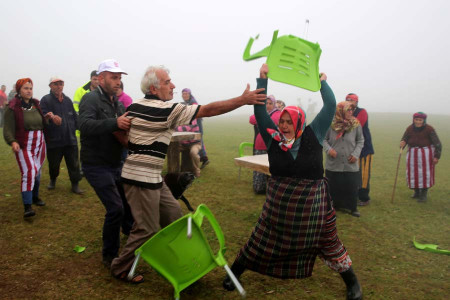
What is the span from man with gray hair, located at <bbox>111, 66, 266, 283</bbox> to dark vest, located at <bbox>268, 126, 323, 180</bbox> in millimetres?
511

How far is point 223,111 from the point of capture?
2.77m

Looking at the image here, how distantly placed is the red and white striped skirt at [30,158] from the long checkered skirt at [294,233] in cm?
347

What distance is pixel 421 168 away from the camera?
696 cm

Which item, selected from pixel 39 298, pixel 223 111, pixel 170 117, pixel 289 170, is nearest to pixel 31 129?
pixel 39 298

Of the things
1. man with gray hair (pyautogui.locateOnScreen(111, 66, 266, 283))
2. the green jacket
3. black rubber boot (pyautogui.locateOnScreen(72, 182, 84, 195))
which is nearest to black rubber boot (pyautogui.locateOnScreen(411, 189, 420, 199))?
man with gray hair (pyautogui.locateOnScreen(111, 66, 266, 283))

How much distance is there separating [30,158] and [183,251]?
3.44 m

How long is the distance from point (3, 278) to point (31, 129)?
2.40m

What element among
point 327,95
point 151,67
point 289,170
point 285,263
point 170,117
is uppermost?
point 151,67

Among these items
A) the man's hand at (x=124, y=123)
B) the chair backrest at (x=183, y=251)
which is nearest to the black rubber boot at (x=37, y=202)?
the man's hand at (x=124, y=123)

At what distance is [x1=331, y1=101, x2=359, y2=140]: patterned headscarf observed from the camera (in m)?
5.61

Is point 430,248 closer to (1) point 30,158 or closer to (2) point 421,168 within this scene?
(2) point 421,168

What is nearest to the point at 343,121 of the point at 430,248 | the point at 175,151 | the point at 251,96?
the point at 430,248

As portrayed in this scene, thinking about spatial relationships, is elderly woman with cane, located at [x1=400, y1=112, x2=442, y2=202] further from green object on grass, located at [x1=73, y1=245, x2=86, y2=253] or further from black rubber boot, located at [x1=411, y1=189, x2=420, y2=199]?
green object on grass, located at [x1=73, y1=245, x2=86, y2=253]

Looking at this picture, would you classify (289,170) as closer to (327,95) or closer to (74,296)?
(327,95)
